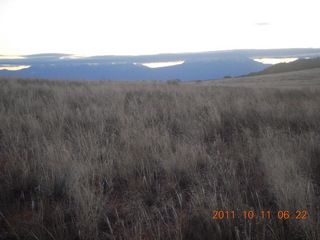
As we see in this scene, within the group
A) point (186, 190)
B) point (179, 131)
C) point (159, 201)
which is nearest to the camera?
point (159, 201)

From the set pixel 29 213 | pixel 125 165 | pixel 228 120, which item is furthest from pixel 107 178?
pixel 228 120

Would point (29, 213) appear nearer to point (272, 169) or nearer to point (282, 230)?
point (282, 230)

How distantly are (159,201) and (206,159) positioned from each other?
36.6 inches

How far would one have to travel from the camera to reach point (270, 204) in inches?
78.7
